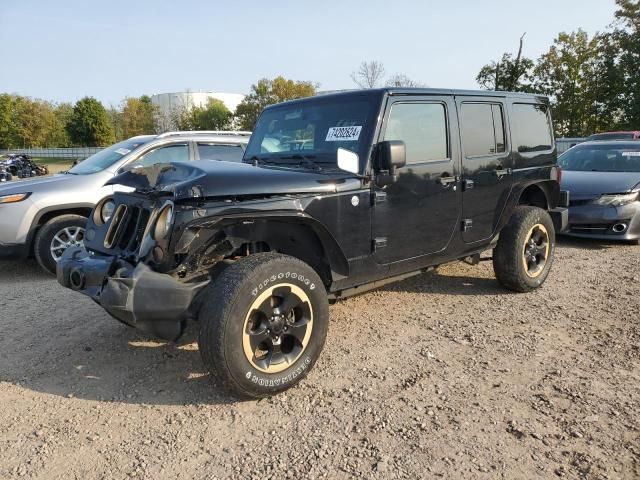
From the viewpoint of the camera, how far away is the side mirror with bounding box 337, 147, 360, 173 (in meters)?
3.46

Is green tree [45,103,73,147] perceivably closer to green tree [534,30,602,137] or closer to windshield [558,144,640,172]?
green tree [534,30,602,137]

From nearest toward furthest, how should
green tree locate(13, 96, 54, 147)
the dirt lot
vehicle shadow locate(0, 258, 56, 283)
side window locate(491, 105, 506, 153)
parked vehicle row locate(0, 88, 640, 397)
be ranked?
the dirt lot < parked vehicle row locate(0, 88, 640, 397) < side window locate(491, 105, 506, 153) < vehicle shadow locate(0, 258, 56, 283) < green tree locate(13, 96, 54, 147)

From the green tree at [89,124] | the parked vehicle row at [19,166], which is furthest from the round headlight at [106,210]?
the green tree at [89,124]

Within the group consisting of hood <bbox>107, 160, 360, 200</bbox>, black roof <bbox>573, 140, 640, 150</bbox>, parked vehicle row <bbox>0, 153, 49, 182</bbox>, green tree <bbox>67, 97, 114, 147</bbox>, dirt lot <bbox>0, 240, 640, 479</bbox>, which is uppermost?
green tree <bbox>67, 97, 114, 147</bbox>

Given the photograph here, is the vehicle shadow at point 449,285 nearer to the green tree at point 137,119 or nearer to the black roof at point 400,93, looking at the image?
the black roof at point 400,93

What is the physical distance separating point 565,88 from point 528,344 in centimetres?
3262

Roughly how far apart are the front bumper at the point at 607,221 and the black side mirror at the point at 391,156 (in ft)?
16.7

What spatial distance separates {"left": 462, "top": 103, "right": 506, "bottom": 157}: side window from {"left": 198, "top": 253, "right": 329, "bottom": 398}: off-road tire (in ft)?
7.10

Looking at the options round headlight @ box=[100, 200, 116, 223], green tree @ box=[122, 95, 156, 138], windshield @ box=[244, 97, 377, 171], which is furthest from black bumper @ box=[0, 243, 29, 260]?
green tree @ box=[122, 95, 156, 138]

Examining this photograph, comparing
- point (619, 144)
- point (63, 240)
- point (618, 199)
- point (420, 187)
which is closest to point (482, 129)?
point (420, 187)

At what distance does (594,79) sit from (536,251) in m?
31.6

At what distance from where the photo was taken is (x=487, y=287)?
5.38m

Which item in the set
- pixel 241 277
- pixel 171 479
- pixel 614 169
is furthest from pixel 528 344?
pixel 614 169

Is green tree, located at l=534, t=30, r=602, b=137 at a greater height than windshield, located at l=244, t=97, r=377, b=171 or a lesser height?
greater
